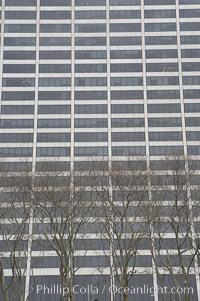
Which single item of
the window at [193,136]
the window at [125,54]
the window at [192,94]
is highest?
the window at [125,54]

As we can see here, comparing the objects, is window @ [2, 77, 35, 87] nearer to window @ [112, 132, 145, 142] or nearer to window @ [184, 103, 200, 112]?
window @ [112, 132, 145, 142]

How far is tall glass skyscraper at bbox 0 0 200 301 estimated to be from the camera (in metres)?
78.2

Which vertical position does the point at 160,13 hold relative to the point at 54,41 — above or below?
above

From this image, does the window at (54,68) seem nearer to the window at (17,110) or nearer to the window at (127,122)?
the window at (17,110)

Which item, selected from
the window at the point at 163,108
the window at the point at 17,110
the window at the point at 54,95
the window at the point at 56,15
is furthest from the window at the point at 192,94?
the window at the point at 17,110

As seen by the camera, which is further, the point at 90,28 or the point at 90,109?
the point at 90,28

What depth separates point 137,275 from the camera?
7031 cm

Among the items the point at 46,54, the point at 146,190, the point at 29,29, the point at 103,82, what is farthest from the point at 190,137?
the point at 146,190

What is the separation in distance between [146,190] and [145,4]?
5979 centimetres

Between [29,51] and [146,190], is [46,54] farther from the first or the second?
[146,190]

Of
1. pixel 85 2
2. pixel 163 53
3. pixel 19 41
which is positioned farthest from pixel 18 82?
pixel 163 53

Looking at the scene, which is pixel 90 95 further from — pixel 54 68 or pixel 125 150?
pixel 125 150

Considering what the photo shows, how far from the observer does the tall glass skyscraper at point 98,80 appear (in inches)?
3081

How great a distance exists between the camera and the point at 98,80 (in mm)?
82562
